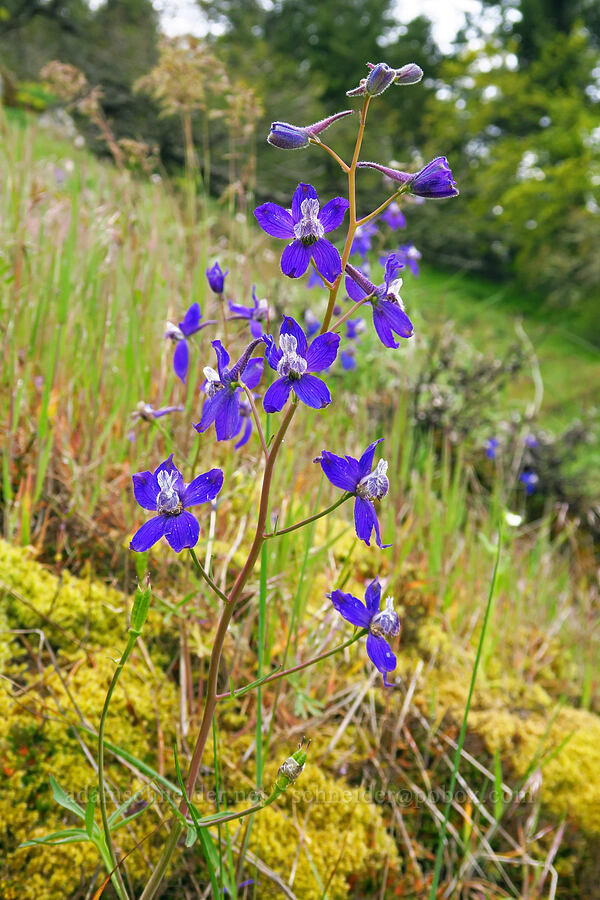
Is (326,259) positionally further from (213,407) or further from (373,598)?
(373,598)

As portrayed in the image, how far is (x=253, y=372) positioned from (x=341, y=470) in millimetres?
243

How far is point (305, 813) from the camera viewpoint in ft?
4.58

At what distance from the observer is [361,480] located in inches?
33.0

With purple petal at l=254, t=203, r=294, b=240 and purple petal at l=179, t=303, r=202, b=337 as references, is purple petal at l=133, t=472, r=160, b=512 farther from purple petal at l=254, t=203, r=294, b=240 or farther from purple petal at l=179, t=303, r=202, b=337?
purple petal at l=179, t=303, r=202, b=337

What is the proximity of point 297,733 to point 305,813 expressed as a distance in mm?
170

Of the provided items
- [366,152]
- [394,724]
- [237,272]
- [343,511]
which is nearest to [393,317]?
[394,724]

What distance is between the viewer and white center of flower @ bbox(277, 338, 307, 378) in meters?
0.78

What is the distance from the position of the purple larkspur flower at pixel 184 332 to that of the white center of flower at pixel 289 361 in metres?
0.47

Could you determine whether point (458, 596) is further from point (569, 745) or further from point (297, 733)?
point (297, 733)

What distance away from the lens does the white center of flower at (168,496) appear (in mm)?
794

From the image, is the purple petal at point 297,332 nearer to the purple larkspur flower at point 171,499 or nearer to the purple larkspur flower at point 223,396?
the purple larkspur flower at point 223,396

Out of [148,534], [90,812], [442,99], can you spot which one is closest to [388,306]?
[148,534]

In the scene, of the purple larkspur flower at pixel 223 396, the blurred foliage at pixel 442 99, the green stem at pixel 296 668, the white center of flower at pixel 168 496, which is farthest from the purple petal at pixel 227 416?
the blurred foliage at pixel 442 99

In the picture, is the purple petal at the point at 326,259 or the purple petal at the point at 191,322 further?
the purple petal at the point at 191,322
